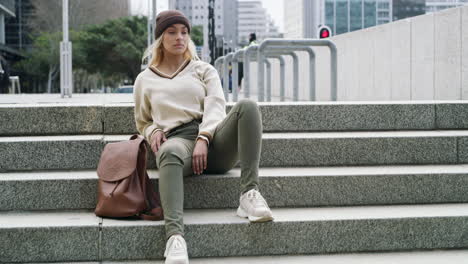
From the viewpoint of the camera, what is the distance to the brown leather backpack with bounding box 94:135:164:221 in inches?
152

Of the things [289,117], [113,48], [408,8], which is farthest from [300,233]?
[408,8]

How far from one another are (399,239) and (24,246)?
7.65 ft

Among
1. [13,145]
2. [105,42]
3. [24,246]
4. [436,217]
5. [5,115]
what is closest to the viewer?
[24,246]

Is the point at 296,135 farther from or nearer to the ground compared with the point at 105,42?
nearer to the ground

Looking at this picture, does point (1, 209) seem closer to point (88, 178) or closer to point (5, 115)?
point (88, 178)

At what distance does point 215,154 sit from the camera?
417cm

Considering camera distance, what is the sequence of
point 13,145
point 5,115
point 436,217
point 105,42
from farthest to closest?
point 105,42
point 5,115
point 13,145
point 436,217

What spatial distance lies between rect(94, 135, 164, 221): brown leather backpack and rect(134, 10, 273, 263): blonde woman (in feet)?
0.50

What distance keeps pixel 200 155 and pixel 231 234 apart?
0.53 meters

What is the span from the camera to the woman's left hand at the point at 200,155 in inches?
155

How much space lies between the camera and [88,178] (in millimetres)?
4242

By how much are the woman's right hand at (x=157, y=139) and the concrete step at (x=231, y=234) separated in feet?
1.60

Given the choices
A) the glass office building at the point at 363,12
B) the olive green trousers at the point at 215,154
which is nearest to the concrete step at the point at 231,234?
the olive green trousers at the point at 215,154

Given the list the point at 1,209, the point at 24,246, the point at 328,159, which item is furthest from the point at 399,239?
the point at 1,209
